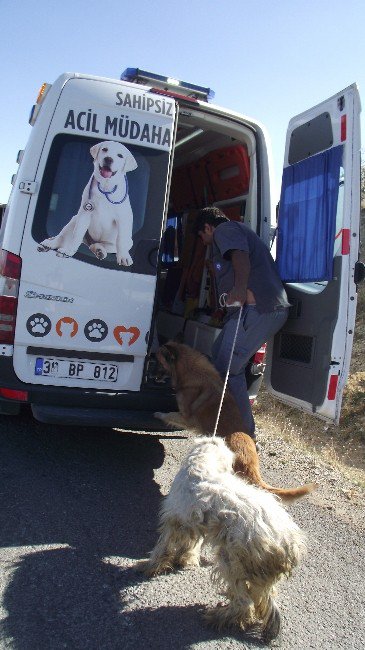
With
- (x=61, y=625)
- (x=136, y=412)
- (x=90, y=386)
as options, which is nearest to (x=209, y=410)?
(x=136, y=412)

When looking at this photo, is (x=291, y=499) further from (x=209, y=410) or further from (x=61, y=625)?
(x=61, y=625)

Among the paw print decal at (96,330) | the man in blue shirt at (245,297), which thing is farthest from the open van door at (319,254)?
the paw print decal at (96,330)

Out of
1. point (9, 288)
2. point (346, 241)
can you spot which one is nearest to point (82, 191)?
point (9, 288)

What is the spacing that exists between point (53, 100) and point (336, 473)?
4075 millimetres

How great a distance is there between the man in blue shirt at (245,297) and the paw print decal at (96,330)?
98 cm

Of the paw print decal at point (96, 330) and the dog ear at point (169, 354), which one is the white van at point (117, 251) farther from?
the dog ear at point (169, 354)

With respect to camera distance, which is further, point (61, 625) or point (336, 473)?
point (336, 473)

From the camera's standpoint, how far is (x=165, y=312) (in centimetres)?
663

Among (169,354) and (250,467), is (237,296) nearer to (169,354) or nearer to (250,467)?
(169,354)

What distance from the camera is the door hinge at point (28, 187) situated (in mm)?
3957

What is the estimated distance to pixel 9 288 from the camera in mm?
3926

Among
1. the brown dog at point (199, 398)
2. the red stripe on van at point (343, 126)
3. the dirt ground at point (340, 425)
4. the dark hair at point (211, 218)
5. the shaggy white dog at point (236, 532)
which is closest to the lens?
the shaggy white dog at point (236, 532)

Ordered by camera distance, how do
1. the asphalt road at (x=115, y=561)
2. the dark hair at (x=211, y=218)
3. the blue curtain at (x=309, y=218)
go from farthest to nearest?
the dark hair at (x=211, y=218) → the blue curtain at (x=309, y=218) → the asphalt road at (x=115, y=561)

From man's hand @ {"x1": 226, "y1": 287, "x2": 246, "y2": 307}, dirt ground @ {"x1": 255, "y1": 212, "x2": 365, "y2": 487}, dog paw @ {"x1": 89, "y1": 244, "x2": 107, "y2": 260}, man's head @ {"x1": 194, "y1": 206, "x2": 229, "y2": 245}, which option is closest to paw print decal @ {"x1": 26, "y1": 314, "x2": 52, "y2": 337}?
dog paw @ {"x1": 89, "y1": 244, "x2": 107, "y2": 260}
